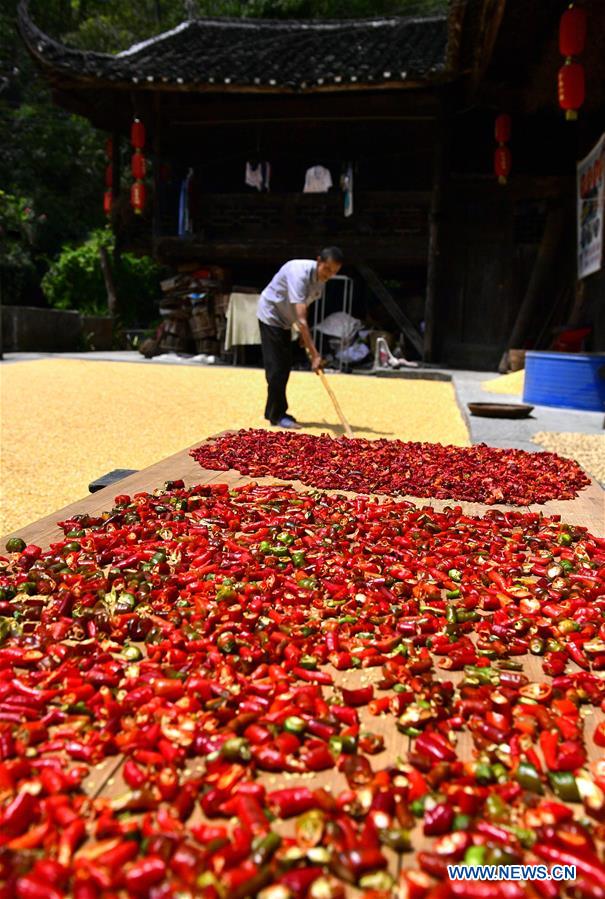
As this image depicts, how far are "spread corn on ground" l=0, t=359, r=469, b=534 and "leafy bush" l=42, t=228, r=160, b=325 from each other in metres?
8.75

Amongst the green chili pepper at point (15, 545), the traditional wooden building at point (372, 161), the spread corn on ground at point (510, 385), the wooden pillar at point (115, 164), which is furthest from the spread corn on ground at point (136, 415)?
the wooden pillar at point (115, 164)

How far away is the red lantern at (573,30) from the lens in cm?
605

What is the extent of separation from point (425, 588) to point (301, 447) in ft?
6.79

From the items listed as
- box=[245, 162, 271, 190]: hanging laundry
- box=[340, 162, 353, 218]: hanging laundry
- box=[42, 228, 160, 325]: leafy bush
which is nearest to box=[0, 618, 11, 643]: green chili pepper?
box=[340, 162, 353, 218]: hanging laundry

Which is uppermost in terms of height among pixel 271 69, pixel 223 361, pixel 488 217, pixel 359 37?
pixel 359 37

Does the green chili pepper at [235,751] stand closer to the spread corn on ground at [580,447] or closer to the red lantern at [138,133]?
the spread corn on ground at [580,447]

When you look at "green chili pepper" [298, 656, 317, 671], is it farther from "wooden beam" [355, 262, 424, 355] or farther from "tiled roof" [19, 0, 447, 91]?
"wooden beam" [355, 262, 424, 355]

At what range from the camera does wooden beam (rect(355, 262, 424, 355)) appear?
1128 cm

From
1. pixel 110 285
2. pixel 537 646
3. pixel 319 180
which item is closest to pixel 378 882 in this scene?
pixel 537 646

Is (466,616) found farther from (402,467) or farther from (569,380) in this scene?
(569,380)

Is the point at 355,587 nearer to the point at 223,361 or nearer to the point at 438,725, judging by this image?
the point at 438,725

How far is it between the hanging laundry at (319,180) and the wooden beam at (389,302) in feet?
4.32

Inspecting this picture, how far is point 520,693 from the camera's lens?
136 cm

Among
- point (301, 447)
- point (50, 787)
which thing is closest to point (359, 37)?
point (301, 447)
